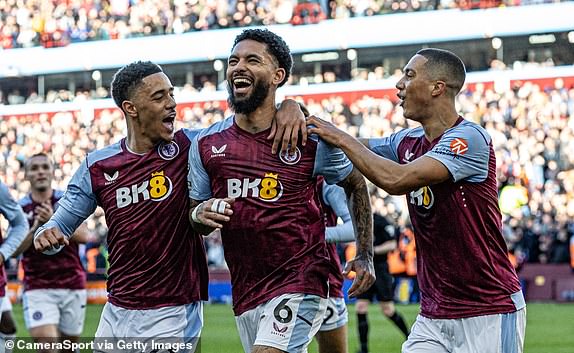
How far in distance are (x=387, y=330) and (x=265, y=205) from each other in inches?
517

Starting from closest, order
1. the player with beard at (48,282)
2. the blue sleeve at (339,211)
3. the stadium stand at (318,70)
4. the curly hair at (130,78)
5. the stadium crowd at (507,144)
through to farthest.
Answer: the curly hair at (130,78) < the blue sleeve at (339,211) < the player with beard at (48,282) < the stadium crowd at (507,144) < the stadium stand at (318,70)

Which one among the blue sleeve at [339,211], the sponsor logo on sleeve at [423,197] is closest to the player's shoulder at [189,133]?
the sponsor logo on sleeve at [423,197]

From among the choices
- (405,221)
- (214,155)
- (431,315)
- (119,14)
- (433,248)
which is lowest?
(405,221)

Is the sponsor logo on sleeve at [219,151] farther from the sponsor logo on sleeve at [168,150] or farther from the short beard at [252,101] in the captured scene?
the sponsor logo on sleeve at [168,150]

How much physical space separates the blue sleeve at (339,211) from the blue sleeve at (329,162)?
2.25m

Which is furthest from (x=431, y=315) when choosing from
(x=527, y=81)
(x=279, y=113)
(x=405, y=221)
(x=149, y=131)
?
(x=527, y=81)

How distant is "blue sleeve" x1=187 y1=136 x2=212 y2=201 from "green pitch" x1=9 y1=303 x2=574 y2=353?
28.1 feet

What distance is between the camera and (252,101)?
20.2 ft

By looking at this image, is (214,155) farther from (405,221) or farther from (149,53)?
(149,53)

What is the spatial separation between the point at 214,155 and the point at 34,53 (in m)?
38.2

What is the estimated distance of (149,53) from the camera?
40.5m

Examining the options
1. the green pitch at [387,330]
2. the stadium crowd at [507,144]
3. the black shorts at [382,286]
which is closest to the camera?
the black shorts at [382,286]

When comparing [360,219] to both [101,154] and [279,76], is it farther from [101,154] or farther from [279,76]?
[101,154]

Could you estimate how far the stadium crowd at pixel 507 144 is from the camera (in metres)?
25.9
